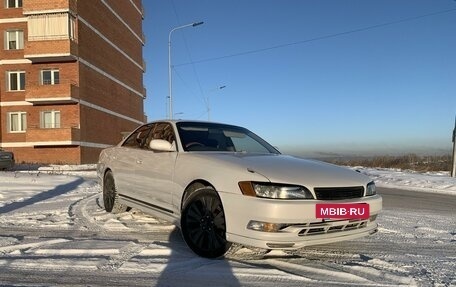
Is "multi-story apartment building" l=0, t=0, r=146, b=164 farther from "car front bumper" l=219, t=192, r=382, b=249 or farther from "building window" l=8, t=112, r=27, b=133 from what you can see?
"car front bumper" l=219, t=192, r=382, b=249

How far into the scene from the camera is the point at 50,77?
36.2m

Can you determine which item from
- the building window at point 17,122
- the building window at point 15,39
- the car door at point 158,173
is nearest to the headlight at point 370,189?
the car door at point 158,173

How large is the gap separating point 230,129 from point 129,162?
1580mm

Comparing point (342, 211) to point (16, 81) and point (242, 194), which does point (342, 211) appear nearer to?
point (242, 194)

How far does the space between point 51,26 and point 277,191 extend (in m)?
34.9

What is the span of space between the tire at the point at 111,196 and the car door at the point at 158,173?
107 centimetres

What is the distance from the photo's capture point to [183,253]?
498cm

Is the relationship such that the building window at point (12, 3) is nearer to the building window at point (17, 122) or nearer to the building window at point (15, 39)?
the building window at point (15, 39)

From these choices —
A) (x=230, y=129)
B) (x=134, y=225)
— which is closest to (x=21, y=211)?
(x=134, y=225)

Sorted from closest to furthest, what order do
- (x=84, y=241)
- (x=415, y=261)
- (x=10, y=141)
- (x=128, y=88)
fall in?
(x=415, y=261) → (x=84, y=241) → (x=10, y=141) → (x=128, y=88)

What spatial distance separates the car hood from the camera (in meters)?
4.54

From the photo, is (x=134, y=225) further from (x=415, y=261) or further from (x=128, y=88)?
(x=128, y=88)

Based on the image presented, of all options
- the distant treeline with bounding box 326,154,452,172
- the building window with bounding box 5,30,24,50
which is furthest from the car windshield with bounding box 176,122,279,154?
the building window with bounding box 5,30,24,50

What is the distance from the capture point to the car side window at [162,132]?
6.04 meters
